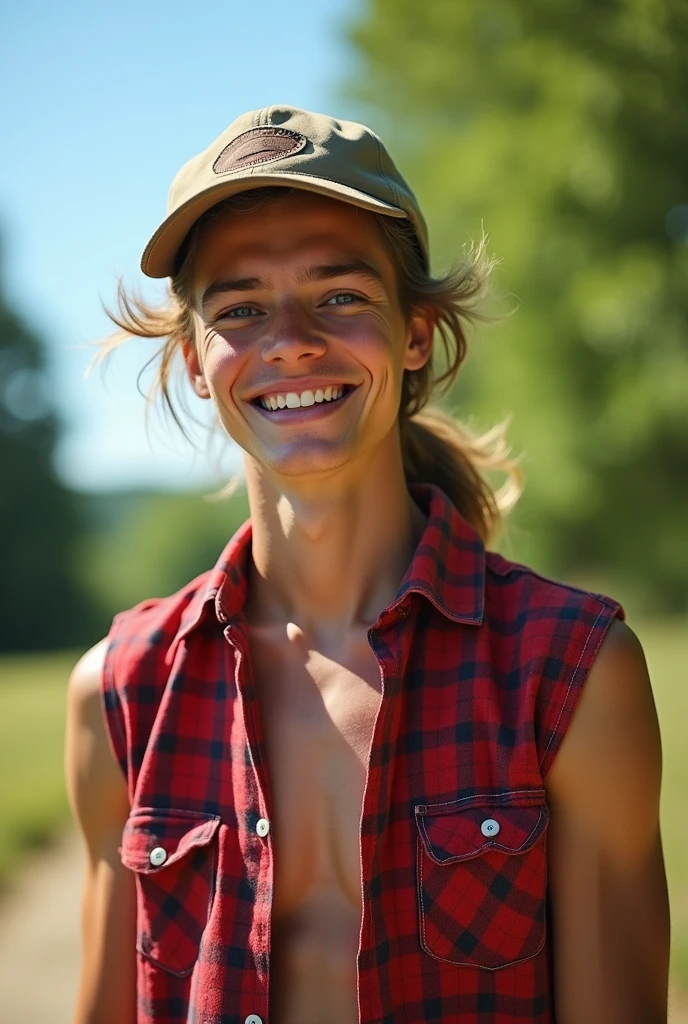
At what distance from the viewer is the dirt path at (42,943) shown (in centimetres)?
428

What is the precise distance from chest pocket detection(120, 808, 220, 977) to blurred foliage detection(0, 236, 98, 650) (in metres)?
28.1

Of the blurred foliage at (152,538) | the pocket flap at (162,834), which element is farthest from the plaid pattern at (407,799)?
the blurred foliage at (152,538)

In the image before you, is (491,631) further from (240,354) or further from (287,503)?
(240,354)

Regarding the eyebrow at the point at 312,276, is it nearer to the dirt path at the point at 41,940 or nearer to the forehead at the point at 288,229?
the forehead at the point at 288,229

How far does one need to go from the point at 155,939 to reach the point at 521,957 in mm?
716

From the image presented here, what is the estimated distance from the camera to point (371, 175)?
2186 millimetres

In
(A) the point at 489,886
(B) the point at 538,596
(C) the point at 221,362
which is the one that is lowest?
(A) the point at 489,886

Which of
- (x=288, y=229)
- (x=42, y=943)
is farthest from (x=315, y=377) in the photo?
(x=42, y=943)

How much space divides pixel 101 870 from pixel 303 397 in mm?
1084

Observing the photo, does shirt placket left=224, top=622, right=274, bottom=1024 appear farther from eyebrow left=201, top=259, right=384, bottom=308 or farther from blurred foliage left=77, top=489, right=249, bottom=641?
blurred foliage left=77, top=489, right=249, bottom=641

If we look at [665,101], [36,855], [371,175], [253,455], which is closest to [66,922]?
[36,855]

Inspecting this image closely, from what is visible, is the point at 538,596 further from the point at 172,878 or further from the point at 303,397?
the point at 172,878

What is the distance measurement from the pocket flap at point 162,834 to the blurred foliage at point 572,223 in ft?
22.3

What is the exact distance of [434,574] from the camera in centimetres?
225
